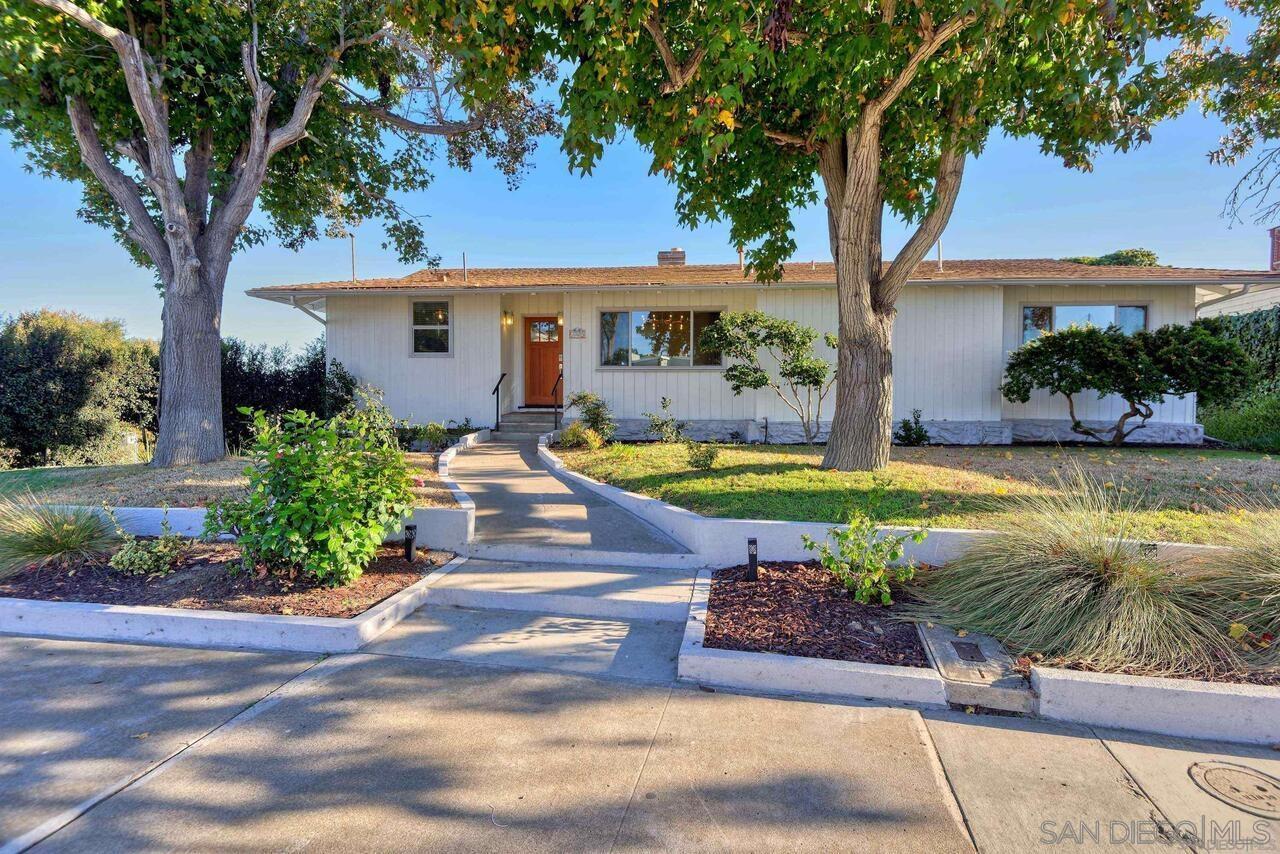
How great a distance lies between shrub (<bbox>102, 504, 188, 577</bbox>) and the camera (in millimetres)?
5039

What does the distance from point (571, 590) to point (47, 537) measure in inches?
176

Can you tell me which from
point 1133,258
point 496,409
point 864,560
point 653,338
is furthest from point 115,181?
point 1133,258

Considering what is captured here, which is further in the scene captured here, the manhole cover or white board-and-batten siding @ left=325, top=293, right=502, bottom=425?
white board-and-batten siding @ left=325, top=293, right=502, bottom=425

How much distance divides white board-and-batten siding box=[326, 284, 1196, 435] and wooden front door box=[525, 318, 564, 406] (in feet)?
1.69

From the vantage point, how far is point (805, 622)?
4.14 m

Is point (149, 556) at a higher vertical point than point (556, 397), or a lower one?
lower

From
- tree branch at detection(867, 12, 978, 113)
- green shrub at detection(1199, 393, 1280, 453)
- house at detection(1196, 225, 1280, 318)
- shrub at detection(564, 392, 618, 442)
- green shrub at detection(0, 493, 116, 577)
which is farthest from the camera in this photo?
house at detection(1196, 225, 1280, 318)

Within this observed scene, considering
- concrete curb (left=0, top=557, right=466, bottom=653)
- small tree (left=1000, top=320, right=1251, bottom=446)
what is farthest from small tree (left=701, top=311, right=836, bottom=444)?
concrete curb (left=0, top=557, right=466, bottom=653)

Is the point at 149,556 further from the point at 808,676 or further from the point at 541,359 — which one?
the point at 541,359

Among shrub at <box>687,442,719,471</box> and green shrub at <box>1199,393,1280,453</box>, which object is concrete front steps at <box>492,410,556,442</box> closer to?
shrub at <box>687,442,719,471</box>

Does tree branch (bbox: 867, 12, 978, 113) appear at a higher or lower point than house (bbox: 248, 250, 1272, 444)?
higher

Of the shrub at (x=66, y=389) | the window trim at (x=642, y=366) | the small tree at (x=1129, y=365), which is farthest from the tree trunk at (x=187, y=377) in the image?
the small tree at (x=1129, y=365)

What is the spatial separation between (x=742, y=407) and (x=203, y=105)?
9888 millimetres

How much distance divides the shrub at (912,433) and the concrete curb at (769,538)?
→ 7099 mm
